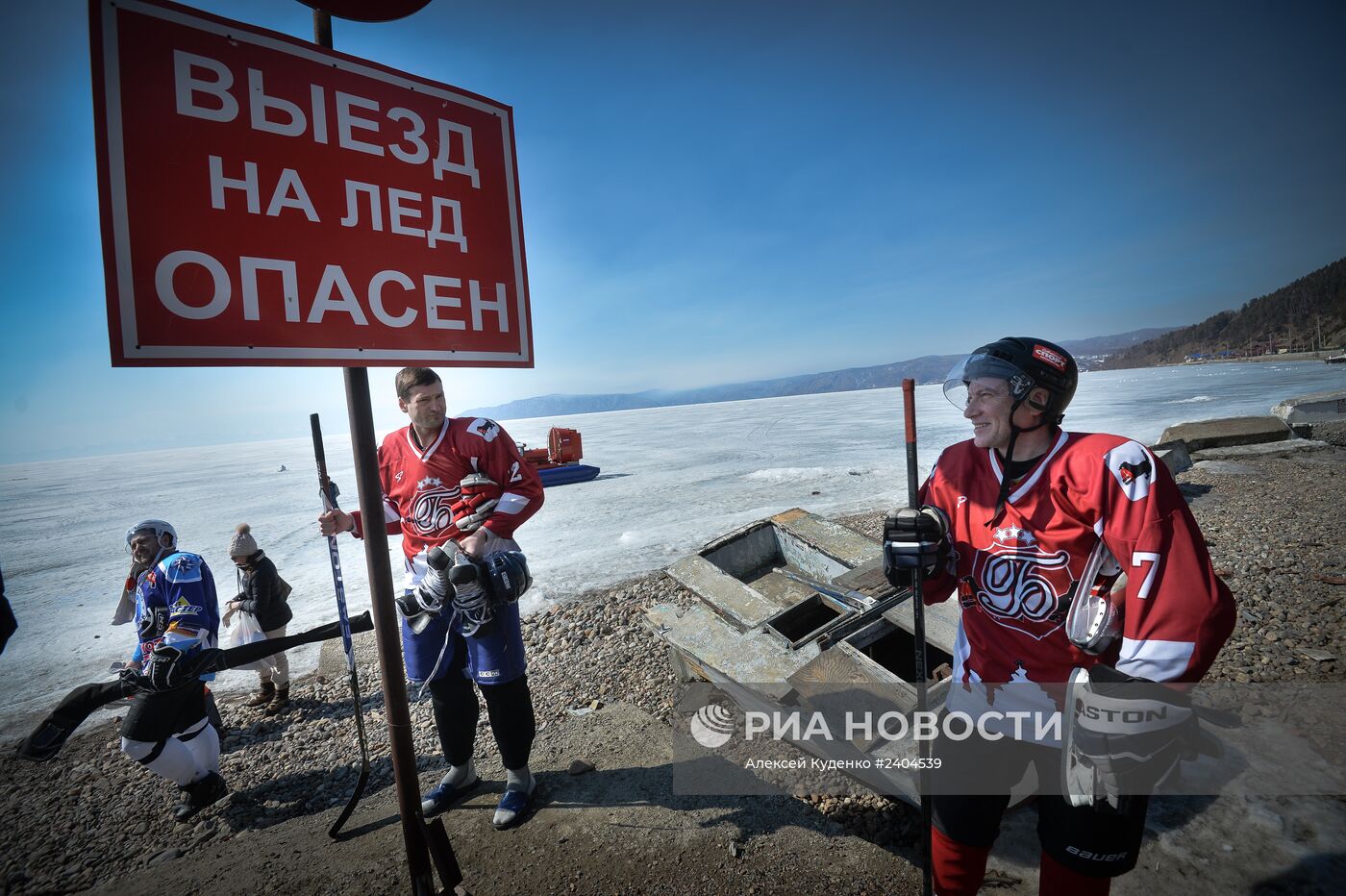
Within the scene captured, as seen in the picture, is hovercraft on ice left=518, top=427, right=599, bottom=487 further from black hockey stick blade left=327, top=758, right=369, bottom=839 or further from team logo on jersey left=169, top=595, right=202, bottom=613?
black hockey stick blade left=327, top=758, right=369, bottom=839

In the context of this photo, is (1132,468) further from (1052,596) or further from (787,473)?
(787,473)

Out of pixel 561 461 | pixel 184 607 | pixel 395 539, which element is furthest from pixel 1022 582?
pixel 561 461

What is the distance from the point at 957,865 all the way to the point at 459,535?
2.81 m

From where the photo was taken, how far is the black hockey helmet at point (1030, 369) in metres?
2.12

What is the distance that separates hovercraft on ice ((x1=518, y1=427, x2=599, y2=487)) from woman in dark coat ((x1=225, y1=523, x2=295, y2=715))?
10339mm

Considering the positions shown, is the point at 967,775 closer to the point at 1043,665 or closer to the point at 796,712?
the point at 1043,665

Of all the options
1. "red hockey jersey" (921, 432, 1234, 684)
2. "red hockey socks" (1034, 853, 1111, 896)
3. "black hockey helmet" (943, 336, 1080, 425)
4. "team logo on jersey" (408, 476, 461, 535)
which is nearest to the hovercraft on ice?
"team logo on jersey" (408, 476, 461, 535)

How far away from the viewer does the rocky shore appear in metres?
2.72

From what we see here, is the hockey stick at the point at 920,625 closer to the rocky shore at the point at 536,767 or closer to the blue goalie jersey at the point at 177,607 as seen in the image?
the rocky shore at the point at 536,767

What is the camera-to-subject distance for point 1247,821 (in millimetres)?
2623

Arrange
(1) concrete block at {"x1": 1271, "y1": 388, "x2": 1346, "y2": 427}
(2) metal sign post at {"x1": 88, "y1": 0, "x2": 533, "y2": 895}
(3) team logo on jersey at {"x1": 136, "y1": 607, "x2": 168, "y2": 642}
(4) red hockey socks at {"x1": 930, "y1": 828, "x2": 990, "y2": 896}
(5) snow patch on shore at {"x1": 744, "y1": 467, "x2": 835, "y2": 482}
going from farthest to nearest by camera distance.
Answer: (1) concrete block at {"x1": 1271, "y1": 388, "x2": 1346, "y2": 427}
(5) snow patch on shore at {"x1": 744, "y1": 467, "x2": 835, "y2": 482}
(3) team logo on jersey at {"x1": 136, "y1": 607, "x2": 168, "y2": 642}
(4) red hockey socks at {"x1": 930, "y1": 828, "x2": 990, "y2": 896}
(2) metal sign post at {"x1": 88, "y1": 0, "x2": 533, "y2": 895}

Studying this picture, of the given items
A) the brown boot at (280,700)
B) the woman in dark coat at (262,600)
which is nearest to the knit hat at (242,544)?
the woman in dark coat at (262,600)

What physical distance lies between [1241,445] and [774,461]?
10.8 m

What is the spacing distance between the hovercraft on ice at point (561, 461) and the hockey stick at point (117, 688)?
11.9m
